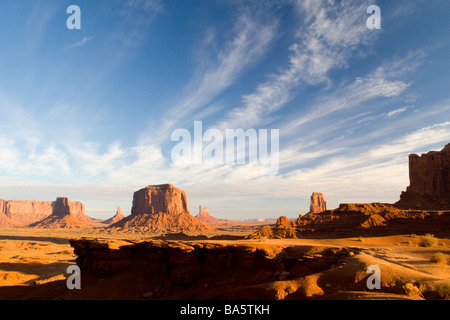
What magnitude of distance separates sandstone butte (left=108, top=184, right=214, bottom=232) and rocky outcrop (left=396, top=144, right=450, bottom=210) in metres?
77.0

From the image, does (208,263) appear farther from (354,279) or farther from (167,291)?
(354,279)

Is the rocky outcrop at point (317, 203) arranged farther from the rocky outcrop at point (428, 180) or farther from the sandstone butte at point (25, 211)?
the sandstone butte at point (25, 211)

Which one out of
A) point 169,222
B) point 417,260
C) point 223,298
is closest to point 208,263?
point 223,298

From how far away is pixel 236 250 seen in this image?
569 inches

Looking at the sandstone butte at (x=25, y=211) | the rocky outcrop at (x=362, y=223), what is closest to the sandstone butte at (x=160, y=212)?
the sandstone butte at (x=25, y=211)

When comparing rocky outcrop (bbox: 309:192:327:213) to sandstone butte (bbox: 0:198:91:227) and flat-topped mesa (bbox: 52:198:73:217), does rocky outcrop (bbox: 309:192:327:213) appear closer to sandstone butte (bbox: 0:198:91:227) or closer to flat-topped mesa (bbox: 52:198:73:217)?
flat-topped mesa (bbox: 52:198:73:217)

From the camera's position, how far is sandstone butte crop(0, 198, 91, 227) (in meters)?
165

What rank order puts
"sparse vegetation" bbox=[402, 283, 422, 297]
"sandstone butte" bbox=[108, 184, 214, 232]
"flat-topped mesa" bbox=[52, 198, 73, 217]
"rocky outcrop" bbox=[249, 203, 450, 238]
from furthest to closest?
"flat-topped mesa" bbox=[52, 198, 73, 217], "sandstone butte" bbox=[108, 184, 214, 232], "rocky outcrop" bbox=[249, 203, 450, 238], "sparse vegetation" bbox=[402, 283, 422, 297]

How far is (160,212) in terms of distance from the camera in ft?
400

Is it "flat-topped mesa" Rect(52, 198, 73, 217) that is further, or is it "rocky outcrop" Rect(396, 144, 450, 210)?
"flat-topped mesa" Rect(52, 198, 73, 217)

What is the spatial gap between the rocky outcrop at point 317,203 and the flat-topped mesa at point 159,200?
226 ft

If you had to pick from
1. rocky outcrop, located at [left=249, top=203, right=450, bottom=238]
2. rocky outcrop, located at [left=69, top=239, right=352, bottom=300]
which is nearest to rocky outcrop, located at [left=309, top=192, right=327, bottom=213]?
rocky outcrop, located at [left=249, top=203, right=450, bottom=238]

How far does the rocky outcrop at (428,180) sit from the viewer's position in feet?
160

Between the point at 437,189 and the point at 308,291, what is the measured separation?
5679 centimetres
